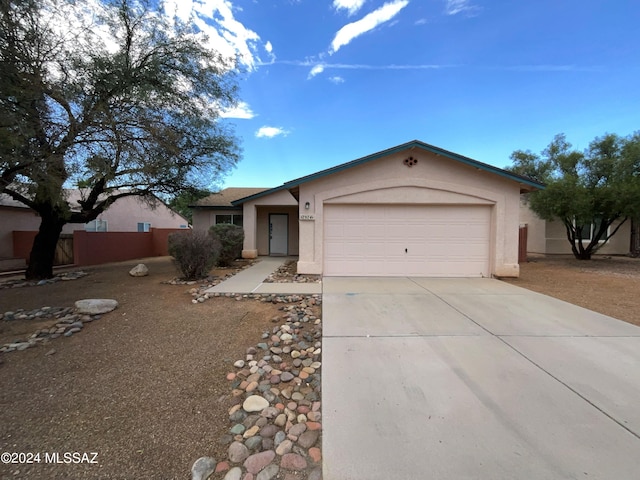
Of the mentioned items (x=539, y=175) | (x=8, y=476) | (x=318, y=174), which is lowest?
(x=8, y=476)

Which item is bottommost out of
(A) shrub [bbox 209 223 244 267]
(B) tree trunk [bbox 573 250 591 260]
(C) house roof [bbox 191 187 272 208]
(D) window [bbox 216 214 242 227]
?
(B) tree trunk [bbox 573 250 591 260]

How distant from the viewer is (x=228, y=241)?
1141 cm

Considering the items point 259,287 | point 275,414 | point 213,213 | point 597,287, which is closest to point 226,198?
point 213,213

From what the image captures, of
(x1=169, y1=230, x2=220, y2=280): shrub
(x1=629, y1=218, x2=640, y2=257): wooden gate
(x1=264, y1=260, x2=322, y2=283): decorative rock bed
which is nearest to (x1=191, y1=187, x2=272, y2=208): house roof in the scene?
(x1=169, y1=230, x2=220, y2=280): shrub

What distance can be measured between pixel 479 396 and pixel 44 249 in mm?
12315

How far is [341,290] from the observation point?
23.1 ft

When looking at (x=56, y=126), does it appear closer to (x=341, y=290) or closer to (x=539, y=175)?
(x=341, y=290)

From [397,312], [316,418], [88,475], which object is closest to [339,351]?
[316,418]

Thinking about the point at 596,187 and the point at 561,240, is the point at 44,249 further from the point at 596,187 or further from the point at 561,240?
the point at 561,240

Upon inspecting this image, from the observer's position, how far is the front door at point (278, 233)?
15695mm

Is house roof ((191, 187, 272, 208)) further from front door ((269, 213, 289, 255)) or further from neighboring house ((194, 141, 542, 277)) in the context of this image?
neighboring house ((194, 141, 542, 277))

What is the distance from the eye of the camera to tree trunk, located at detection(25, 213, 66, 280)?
365 inches

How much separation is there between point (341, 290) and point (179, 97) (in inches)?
297

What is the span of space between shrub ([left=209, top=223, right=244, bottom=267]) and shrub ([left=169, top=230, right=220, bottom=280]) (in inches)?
94.9
